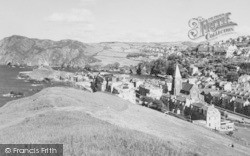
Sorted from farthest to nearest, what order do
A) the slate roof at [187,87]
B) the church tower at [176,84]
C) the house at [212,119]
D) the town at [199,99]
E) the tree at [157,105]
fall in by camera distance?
the church tower at [176,84] < the slate roof at [187,87] < the tree at [157,105] < the town at [199,99] < the house at [212,119]

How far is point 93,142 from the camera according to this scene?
67.6 ft

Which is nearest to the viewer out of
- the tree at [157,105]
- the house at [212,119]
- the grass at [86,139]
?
the grass at [86,139]

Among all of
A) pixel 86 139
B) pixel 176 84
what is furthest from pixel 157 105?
pixel 86 139

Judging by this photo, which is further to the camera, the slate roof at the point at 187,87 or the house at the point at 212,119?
the slate roof at the point at 187,87

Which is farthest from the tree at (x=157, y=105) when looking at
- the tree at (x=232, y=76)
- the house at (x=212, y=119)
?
the tree at (x=232, y=76)

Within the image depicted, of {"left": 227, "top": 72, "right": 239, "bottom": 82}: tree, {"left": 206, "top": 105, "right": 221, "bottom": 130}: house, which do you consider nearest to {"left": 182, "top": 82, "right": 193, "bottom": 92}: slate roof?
{"left": 206, "top": 105, "right": 221, "bottom": 130}: house

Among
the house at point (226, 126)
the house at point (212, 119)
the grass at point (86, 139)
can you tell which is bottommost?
the house at point (226, 126)

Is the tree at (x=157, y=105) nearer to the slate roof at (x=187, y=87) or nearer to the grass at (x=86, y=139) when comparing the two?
the slate roof at (x=187, y=87)

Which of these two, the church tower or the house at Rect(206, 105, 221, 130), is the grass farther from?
the church tower

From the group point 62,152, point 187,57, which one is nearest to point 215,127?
point 62,152

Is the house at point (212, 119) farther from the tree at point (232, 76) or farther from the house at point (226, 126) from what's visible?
the tree at point (232, 76)

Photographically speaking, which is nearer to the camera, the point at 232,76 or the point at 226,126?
the point at 226,126

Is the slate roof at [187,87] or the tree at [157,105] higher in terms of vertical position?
the slate roof at [187,87]

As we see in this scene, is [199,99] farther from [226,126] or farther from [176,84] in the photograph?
[226,126]
